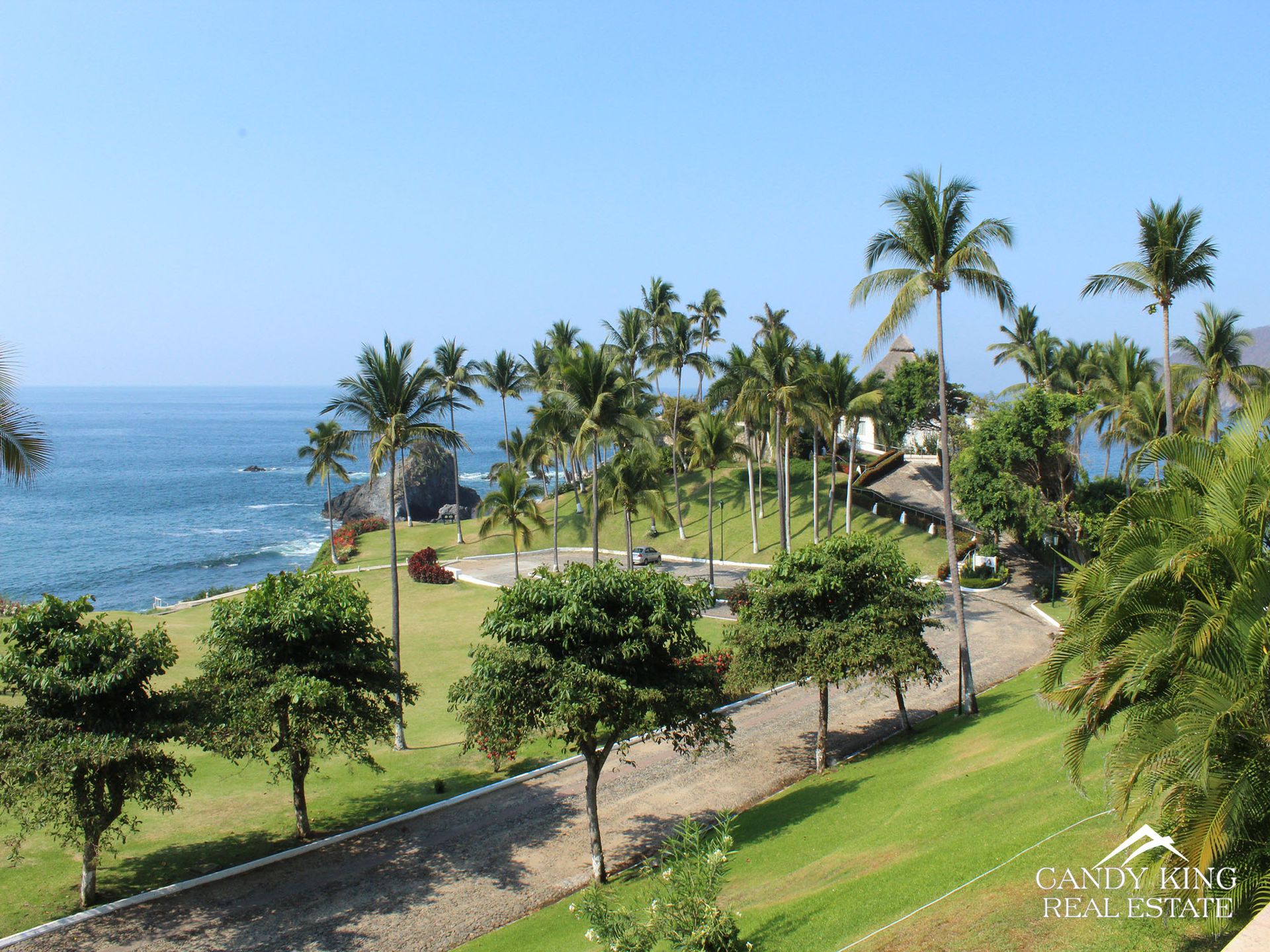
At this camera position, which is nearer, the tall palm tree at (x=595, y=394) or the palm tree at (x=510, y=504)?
the tall palm tree at (x=595, y=394)

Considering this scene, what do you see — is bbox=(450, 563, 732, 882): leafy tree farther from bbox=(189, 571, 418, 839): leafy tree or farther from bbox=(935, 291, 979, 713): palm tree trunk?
bbox=(935, 291, 979, 713): palm tree trunk

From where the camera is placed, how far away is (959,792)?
17.6 meters

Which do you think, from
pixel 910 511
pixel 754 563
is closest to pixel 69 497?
pixel 754 563

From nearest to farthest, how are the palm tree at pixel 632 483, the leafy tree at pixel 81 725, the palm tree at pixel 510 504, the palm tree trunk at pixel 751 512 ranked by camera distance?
the leafy tree at pixel 81 725, the palm tree at pixel 510 504, the palm tree at pixel 632 483, the palm tree trunk at pixel 751 512

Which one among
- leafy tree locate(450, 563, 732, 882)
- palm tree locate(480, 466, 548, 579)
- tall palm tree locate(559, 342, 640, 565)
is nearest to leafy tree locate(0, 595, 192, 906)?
leafy tree locate(450, 563, 732, 882)

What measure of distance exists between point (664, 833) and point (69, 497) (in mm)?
128420

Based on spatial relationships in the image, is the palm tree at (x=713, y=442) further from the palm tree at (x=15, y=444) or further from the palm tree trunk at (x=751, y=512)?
the palm tree at (x=15, y=444)

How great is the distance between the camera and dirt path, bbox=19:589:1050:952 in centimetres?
1579

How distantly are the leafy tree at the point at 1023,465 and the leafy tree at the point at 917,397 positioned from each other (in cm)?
1622

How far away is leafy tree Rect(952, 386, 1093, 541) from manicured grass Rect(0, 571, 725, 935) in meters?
26.7

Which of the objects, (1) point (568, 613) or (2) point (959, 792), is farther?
(2) point (959, 792)

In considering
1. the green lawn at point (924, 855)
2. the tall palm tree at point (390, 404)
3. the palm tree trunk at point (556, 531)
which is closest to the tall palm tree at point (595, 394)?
the tall palm tree at point (390, 404)

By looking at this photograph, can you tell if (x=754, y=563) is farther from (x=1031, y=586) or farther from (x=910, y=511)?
(x=1031, y=586)

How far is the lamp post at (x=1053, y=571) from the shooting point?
42.3m
